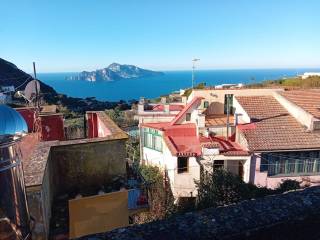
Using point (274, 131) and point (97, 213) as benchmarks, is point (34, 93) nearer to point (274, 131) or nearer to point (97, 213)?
point (97, 213)

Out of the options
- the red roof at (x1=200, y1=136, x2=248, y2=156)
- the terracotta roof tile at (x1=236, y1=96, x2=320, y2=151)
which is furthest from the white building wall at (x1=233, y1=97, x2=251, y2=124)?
the red roof at (x1=200, y1=136, x2=248, y2=156)

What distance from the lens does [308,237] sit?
212 centimetres

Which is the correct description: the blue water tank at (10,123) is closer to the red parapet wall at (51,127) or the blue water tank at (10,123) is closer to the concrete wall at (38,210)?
the concrete wall at (38,210)

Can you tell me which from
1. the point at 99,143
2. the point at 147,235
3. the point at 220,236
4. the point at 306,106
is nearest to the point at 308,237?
the point at 220,236

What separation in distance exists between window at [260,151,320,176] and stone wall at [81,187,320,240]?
625 inches

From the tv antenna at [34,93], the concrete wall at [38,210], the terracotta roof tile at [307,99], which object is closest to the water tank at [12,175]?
the concrete wall at [38,210]

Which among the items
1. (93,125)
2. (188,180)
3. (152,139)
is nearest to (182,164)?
(188,180)

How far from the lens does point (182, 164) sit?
17797mm

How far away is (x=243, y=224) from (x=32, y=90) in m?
9.43

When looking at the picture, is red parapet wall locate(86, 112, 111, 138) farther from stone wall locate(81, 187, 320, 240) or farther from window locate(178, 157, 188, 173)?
stone wall locate(81, 187, 320, 240)

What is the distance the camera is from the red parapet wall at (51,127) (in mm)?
8891

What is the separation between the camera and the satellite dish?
9911 millimetres

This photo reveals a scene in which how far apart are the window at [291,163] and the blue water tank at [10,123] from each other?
16.1 metres

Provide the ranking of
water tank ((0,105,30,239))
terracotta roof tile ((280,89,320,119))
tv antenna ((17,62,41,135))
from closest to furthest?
1. water tank ((0,105,30,239))
2. tv antenna ((17,62,41,135))
3. terracotta roof tile ((280,89,320,119))
